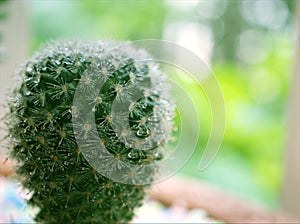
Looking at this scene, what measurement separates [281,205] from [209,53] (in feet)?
2.99

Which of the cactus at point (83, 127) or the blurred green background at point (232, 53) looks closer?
the cactus at point (83, 127)

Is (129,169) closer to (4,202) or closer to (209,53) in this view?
(4,202)

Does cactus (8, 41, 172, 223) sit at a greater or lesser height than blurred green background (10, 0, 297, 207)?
lesser

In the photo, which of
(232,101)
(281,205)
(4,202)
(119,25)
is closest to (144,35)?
(119,25)

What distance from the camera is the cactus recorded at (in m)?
0.66

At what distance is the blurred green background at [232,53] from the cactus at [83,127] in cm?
138

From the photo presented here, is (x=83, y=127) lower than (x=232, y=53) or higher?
lower

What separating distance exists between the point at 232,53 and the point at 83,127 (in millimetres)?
1658

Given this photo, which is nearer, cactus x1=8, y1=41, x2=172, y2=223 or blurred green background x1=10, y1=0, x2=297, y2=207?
cactus x1=8, y1=41, x2=172, y2=223

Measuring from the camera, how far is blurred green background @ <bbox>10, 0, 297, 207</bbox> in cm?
213

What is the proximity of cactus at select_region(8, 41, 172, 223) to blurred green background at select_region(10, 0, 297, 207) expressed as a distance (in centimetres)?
138

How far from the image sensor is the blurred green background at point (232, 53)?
2.13 m

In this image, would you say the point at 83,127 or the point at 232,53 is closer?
the point at 83,127

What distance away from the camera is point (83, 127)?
65 centimetres
